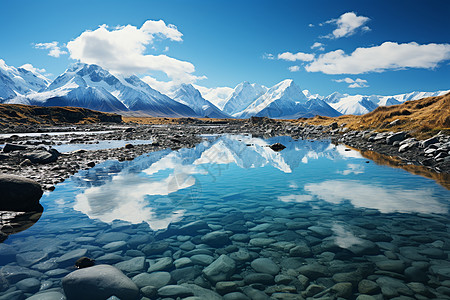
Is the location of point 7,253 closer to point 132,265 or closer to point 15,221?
point 15,221

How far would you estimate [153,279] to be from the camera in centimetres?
559

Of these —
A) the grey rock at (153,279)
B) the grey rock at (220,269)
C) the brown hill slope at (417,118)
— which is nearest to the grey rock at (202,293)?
the grey rock at (220,269)

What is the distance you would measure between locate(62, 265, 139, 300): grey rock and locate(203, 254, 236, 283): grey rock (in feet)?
5.19

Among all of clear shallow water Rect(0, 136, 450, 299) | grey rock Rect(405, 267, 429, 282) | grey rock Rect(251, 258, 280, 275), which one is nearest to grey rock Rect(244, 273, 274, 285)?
clear shallow water Rect(0, 136, 450, 299)

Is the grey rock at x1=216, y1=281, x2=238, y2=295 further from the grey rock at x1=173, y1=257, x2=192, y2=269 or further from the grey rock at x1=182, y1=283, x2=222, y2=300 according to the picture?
the grey rock at x1=173, y1=257, x2=192, y2=269

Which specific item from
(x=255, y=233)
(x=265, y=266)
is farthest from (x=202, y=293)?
(x=255, y=233)

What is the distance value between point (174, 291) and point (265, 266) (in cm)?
220

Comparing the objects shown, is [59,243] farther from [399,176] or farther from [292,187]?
[399,176]

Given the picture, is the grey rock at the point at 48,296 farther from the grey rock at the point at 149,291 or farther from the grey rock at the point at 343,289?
the grey rock at the point at 343,289

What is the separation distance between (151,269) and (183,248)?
1160mm

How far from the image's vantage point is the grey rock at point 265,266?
231 inches

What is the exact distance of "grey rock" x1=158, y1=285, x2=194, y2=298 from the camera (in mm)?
5098

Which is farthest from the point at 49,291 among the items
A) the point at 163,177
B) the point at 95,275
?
the point at 163,177

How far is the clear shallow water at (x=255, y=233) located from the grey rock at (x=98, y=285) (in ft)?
1.33
